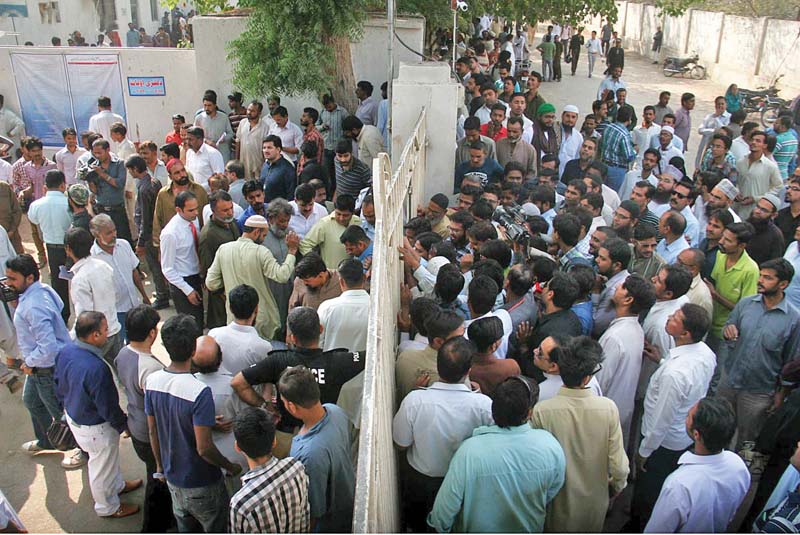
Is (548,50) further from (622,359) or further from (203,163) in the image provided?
(622,359)

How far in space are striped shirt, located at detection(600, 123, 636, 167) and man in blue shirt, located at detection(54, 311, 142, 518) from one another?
6377mm

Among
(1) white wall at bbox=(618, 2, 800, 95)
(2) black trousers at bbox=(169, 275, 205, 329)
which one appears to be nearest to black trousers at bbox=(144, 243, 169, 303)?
(2) black trousers at bbox=(169, 275, 205, 329)

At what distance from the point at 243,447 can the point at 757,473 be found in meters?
3.26

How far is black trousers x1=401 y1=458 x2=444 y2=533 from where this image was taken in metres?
3.66

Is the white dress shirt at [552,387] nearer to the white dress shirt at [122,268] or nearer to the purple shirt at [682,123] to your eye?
the white dress shirt at [122,268]

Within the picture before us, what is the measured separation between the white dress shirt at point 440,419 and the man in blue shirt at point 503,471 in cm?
21

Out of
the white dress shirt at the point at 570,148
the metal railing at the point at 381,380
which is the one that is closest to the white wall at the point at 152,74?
the white dress shirt at the point at 570,148

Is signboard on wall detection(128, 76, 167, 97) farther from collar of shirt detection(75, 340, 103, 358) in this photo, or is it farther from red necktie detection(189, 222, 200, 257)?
collar of shirt detection(75, 340, 103, 358)

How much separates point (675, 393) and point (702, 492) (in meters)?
0.82

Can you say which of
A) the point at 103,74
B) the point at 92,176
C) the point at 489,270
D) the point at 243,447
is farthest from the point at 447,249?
the point at 103,74

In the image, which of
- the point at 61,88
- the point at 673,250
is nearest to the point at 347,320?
the point at 673,250

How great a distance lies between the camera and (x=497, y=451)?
3.13 metres

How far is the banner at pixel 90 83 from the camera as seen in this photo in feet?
36.4

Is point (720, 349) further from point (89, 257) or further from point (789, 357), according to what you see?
point (89, 257)
